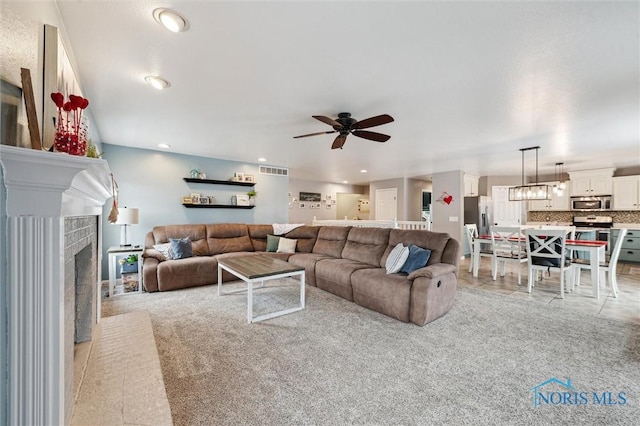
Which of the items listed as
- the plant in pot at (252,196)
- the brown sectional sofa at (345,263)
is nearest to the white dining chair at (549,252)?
the brown sectional sofa at (345,263)

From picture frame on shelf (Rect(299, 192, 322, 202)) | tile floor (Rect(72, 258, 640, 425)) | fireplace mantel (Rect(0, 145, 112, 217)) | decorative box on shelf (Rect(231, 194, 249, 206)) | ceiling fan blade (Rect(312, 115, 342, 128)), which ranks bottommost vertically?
tile floor (Rect(72, 258, 640, 425))

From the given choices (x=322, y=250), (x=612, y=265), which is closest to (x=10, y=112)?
(x=322, y=250)

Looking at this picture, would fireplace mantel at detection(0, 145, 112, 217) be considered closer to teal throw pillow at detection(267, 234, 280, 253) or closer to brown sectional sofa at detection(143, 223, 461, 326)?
brown sectional sofa at detection(143, 223, 461, 326)

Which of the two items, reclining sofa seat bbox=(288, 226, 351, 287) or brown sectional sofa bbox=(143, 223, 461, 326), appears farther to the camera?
reclining sofa seat bbox=(288, 226, 351, 287)

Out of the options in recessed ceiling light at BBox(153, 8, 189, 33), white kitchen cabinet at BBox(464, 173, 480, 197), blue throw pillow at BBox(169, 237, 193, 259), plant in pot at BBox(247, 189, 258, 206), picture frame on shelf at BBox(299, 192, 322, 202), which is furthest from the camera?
picture frame on shelf at BBox(299, 192, 322, 202)

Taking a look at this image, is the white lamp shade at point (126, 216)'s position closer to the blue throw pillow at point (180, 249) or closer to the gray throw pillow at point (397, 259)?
the blue throw pillow at point (180, 249)

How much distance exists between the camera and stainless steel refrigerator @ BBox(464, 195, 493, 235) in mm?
7375

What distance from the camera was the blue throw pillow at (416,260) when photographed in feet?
10.8

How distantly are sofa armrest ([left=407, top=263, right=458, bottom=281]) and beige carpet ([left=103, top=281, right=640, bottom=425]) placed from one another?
0.52 meters

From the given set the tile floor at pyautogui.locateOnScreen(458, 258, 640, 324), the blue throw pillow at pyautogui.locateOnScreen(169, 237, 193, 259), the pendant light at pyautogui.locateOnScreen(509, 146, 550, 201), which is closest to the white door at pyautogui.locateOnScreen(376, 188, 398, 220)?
the tile floor at pyautogui.locateOnScreen(458, 258, 640, 324)

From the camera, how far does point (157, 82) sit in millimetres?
2406

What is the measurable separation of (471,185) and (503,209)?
3.92 ft

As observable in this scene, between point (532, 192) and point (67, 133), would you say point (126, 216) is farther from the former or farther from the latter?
point (532, 192)

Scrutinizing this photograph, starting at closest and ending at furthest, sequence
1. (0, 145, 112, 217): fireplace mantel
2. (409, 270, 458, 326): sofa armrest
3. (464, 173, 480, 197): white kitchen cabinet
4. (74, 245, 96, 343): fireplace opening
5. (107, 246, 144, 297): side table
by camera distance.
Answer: (0, 145, 112, 217): fireplace mantel
(74, 245, 96, 343): fireplace opening
(409, 270, 458, 326): sofa armrest
(107, 246, 144, 297): side table
(464, 173, 480, 197): white kitchen cabinet
